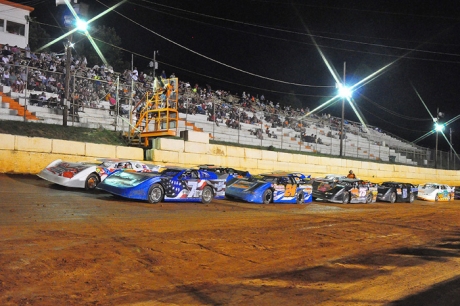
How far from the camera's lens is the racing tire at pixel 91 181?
15.2 metres

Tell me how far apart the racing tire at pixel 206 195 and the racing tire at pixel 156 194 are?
1848 millimetres

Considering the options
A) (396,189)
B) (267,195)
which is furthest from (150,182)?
(396,189)

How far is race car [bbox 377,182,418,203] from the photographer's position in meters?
25.5

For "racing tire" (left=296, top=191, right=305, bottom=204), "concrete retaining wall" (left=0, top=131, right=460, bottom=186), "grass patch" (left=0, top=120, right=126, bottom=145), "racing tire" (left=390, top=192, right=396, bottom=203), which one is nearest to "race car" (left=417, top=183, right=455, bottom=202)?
"racing tire" (left=390, top=192, right=396, bottom=203)

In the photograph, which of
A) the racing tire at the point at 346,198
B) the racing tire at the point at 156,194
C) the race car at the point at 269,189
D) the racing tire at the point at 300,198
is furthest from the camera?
the racing tire at the point at 346,198

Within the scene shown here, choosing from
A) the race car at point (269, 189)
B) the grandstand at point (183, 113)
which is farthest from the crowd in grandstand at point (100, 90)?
the race car at point (269, 189)

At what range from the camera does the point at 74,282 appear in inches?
214

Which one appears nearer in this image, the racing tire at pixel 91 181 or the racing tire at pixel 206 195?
the racing tire at pixel 91 181

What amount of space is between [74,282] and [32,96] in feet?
56.5

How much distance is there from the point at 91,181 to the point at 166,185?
3128mm

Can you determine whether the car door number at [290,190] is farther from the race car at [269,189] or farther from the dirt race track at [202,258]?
Result: the dirt race track at [202,258]

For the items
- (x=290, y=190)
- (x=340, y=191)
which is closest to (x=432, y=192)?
(x=340, y=191)

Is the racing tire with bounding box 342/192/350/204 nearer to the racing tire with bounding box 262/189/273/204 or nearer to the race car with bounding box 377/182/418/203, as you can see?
the race car with bounding box 377/182/418/203

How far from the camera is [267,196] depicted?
17766 mm
